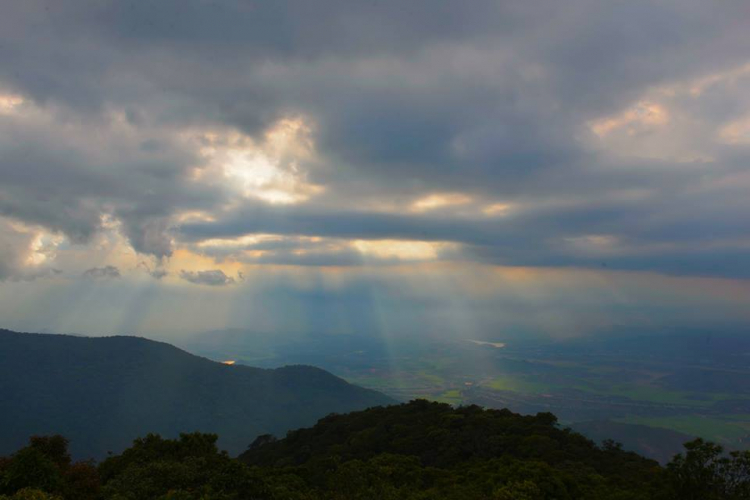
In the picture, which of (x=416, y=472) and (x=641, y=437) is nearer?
(x=416, y=472)

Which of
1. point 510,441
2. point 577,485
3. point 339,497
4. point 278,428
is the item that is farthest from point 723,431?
point 339,497

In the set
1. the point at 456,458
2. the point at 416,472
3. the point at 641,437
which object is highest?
the point at 416,472

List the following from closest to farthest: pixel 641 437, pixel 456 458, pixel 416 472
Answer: pixel 416 472, pixel 456 458, pixel 641 437

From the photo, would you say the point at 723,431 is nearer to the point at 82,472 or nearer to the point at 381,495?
the point at 381,495

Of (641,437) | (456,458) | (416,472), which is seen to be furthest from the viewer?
(641,437)

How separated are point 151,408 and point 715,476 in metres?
218

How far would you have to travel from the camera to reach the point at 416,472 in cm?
3491

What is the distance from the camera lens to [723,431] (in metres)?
193

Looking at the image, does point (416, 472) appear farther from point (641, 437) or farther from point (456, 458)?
point (641, 437)

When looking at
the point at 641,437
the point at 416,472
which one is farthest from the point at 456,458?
the point at 641,437

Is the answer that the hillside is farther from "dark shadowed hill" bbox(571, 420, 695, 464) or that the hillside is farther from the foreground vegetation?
"dark shadowed hill" bbox(571, 420, 695, 464)

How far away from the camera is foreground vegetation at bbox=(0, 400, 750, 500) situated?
23.4 m

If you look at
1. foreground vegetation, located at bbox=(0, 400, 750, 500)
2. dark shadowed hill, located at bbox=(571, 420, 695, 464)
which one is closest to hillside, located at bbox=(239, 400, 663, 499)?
foreground vegetation, located at bbox=(0, 400, 750, 500)

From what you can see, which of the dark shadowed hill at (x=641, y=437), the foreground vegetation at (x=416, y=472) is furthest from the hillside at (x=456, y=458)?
the dark shadowed hill at (x=641, y=437)
